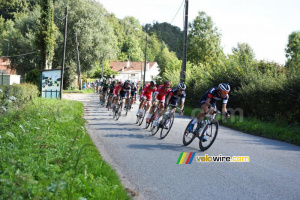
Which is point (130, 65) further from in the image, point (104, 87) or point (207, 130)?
point (207, 130)

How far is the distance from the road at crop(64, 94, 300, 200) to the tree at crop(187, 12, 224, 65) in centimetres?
5313

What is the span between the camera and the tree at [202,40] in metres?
64.2

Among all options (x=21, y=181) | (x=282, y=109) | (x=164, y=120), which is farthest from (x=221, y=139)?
(x=21, y=181)

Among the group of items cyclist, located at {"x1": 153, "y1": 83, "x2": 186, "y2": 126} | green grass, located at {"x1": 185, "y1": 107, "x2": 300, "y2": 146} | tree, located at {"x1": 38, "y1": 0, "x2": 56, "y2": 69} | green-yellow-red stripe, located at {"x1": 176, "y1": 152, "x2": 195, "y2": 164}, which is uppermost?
tree, located at {"x1": 38, "y1": 0, "x2": 56, "y2": 69}

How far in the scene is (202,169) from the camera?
7.15 meters

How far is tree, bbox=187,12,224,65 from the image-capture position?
64.2 m

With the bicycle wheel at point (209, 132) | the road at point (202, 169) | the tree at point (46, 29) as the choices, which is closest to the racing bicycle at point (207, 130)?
the bicycle wheel at point (209, 132)

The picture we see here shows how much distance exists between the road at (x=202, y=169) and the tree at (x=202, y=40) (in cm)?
5313

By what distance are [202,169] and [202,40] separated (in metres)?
60.1

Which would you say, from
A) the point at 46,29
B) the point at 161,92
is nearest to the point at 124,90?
the point at 161,92

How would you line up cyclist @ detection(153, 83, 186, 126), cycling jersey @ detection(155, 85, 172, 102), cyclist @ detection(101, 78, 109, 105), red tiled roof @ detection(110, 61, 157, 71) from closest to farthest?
cyclist @ detection(153, 83, 186, 126), cycling jersey @ detection(155, 85, 172, 102), cyclist @ detection(101, 78, 109, 105), red tiled roof @ detection(110, 61, 157, 71)

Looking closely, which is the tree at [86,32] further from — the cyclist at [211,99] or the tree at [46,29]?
the cyclist at [211,99]

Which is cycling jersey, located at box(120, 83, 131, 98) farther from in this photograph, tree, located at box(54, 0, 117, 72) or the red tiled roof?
the red tiled roof

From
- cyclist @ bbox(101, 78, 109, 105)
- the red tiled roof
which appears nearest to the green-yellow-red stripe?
cyclist @ bbox(101, 78, 109, 105)
